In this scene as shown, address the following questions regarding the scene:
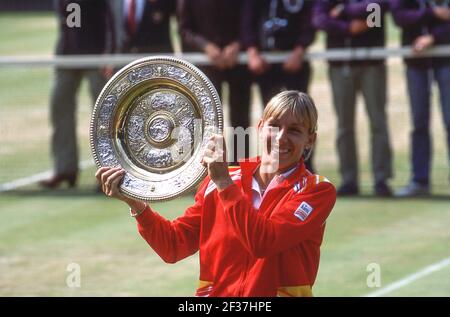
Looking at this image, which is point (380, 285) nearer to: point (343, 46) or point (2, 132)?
point (343, 46)

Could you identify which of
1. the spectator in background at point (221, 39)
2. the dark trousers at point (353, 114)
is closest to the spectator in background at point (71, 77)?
the spectator in background at point (221, 39)

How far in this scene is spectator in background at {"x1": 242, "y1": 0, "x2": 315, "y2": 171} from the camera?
13164 mm

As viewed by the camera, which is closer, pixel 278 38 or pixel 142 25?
pixel 278 38

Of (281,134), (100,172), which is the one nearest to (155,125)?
(100,172)

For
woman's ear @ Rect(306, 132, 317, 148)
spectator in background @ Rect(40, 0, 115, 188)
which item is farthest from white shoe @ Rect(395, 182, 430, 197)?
woman's ear @ Rect(306, 132, 317, 148)

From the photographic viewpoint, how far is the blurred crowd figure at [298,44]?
12875mm

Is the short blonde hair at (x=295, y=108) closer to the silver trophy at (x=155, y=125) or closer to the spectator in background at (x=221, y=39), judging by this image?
the silver trophy at (x=155, y=125)

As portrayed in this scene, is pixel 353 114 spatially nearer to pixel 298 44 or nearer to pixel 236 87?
pixel 298 44

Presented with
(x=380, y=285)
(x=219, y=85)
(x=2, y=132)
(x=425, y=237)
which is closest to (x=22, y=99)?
(x=2, y=132)

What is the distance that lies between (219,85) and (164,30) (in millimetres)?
916

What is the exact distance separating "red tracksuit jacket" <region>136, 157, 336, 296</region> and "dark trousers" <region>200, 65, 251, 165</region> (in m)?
7.63

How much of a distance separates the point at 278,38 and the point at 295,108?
774cm

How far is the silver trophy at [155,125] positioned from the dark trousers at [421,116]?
7.41 meters

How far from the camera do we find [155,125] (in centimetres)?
581
